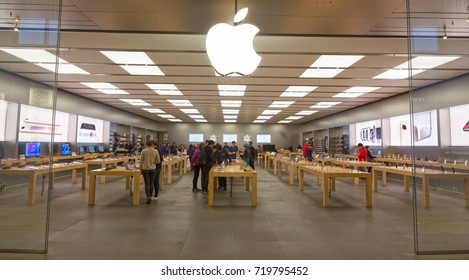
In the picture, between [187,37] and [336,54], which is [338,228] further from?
[187,37]

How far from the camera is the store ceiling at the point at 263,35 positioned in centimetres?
376

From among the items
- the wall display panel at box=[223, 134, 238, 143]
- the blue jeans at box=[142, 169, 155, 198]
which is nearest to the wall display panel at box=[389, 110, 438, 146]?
the blue jeans at box=[142, 169, 155, 198]

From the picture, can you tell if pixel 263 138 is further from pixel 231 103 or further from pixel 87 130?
pixel 87 130

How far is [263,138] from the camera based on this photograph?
76.3 feet

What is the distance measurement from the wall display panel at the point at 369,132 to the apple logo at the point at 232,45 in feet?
33.0

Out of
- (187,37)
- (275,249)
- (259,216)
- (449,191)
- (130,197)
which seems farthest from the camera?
(449,191)

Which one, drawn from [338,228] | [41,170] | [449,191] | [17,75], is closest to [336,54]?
[338,228]

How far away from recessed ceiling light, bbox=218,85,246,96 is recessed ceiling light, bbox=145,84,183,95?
175 centimetres

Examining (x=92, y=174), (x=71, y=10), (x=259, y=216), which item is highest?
(x=71, y=10)

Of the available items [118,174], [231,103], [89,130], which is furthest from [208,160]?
[89,130]

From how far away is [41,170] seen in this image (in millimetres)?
5707

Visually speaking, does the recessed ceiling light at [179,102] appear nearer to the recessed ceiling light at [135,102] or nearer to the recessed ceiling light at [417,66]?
the recessed ceiling light at [135,102]

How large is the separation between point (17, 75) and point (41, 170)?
13.1 ft

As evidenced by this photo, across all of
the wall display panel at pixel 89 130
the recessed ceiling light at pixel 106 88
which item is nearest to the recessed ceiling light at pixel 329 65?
the recessed ceiling light at pixel 106 88
